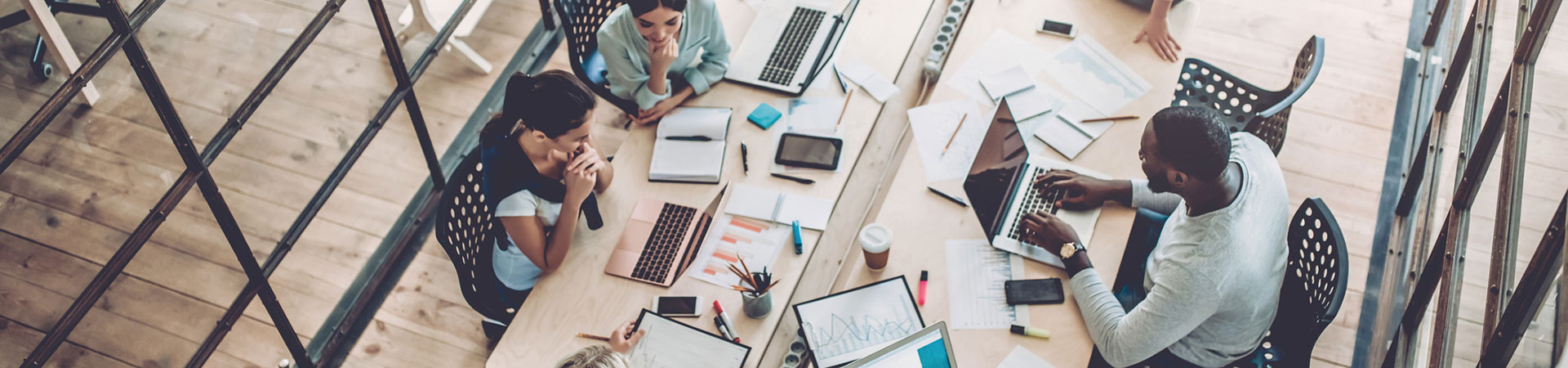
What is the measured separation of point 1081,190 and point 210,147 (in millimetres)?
2423

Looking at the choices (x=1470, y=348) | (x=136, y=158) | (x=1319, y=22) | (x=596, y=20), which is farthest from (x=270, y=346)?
(x=1319, y=22)

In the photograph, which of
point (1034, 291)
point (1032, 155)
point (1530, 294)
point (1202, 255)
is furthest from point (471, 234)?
point (1530, 294)

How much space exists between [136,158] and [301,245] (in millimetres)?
612

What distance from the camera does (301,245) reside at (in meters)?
3.79

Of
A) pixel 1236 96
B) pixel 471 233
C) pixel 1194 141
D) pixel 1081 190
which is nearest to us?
pixel 1194 141

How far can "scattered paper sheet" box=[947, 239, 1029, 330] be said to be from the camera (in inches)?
99.7

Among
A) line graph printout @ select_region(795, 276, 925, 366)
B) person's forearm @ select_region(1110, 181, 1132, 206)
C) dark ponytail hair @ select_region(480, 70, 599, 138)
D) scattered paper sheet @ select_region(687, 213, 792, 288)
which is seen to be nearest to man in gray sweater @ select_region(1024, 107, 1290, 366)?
person's forearm @ select_region(1110, 181, 1132, 206)

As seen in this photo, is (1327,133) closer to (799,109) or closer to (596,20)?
(799,109)

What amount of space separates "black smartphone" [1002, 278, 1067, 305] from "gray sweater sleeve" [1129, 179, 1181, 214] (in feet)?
1.12

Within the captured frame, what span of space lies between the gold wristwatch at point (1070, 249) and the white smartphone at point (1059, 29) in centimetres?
90

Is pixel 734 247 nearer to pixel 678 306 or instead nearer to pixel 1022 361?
pixel 678 306

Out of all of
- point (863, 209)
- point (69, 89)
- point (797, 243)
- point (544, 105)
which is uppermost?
point (69, 89)

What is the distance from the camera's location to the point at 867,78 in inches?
122

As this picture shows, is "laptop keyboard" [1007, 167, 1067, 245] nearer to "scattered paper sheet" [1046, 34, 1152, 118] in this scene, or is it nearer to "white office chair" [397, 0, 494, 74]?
"scattered paper sheet" [1046, 34, 1152, 118]
